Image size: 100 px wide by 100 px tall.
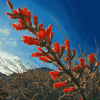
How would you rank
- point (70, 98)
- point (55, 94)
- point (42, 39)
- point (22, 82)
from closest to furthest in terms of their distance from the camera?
point (42, 39)
point (70, 98)
point (55, 94)
point (22, 82)

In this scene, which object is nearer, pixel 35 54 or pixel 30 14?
pixel 35 54

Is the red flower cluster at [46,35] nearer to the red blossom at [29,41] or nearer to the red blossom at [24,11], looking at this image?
the red blossom at [29,41]

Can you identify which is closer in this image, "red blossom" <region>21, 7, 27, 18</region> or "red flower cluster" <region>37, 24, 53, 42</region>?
"red flower cluster" <region>37, 24, 53, 42</region>

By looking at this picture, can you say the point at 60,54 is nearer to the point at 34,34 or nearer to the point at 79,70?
the point at 79,70

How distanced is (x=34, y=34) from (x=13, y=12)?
520 mm

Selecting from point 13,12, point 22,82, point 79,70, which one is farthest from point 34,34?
point 22,82

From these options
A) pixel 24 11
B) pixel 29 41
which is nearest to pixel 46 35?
pixel 29 41

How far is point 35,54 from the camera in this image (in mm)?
1341

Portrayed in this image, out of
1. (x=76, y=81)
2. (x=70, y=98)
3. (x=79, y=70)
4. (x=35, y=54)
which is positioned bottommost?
(x=70, y=98)

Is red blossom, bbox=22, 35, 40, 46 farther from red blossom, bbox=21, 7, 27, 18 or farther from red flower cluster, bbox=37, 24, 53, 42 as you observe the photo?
red blossom, bbox=21, 7, 27, 18

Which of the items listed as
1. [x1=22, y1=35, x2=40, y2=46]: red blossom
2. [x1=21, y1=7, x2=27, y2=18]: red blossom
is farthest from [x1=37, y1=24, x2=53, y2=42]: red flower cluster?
[x1=21, y1=7, x2=27, y2=18]: red blossom

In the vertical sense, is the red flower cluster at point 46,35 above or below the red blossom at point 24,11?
below

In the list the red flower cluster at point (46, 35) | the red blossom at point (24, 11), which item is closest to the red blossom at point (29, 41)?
the red flower cluster at point (46, 35)

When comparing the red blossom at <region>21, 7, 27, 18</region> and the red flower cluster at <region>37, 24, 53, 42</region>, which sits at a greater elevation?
the red blossom at <region>21, 7, 27, 18</region>
